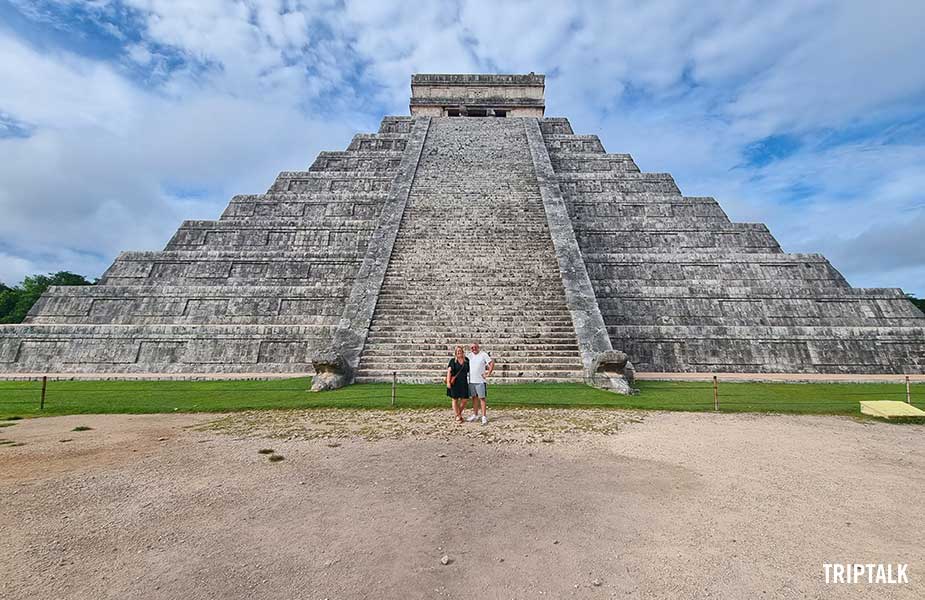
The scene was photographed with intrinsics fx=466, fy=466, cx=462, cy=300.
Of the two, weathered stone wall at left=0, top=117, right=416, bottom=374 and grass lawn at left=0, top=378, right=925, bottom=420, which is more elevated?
weathered stone wall at left=0, top=117, right=416, bottom=374

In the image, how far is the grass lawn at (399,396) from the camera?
27.3 ft

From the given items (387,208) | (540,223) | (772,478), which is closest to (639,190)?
(540,223)

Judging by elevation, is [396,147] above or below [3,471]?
above

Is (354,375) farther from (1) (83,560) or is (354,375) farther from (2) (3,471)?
(1) (83,560)

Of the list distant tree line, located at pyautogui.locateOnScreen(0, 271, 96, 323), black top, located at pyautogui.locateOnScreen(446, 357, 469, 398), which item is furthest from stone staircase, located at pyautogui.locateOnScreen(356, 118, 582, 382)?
distant tree line, located at pyautogui.locateOnScreen(0, 271, 96, 323)

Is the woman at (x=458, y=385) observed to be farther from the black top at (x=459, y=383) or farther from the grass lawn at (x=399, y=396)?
the grass lawn at (x=399, y=396)

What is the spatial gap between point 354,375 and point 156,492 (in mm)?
6502

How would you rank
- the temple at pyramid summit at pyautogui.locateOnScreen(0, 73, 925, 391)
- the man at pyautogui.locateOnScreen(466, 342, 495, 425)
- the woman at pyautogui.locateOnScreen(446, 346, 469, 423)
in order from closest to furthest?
the woman at pyautogui.locateOnScreen(446, 346, 469, 423)
the man at pyautogui.locateOnScreen(466, 342, 495, 425)
the temple at pyramid summit at pyautogui.locateOnScreen(0, 73, 925, 391)

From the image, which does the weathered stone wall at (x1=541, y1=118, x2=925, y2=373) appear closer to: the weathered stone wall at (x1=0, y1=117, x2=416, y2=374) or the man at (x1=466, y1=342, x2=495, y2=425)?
the man at (x1=466, y1=342, x2=495, y2=425)

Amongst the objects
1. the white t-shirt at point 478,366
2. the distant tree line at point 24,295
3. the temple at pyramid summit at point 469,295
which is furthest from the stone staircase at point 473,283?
the distant tree line at point 24,295

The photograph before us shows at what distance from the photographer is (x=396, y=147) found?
78.5 ft

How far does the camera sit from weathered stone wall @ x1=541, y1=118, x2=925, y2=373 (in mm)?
13078

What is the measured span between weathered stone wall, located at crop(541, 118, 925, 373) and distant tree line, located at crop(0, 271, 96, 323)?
36440 mm

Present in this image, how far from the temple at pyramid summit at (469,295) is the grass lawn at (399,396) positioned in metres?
0.78
